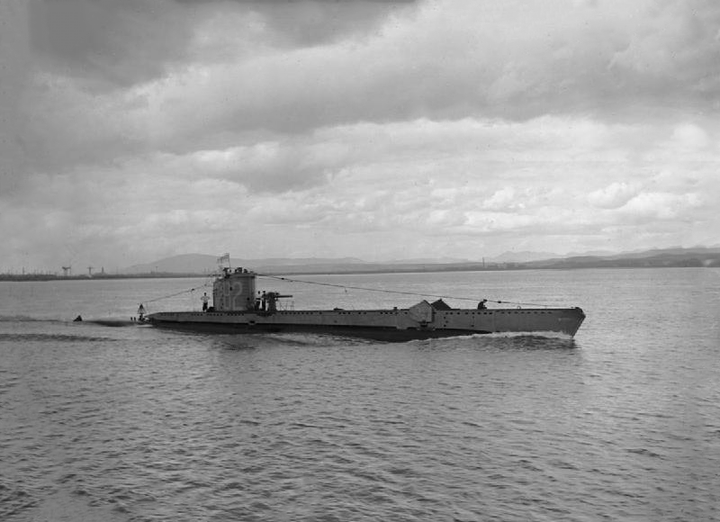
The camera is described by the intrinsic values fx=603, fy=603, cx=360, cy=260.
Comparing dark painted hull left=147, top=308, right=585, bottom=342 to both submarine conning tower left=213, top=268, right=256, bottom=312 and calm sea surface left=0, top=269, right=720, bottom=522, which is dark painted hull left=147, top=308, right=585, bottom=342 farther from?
calm sea surface left=0, top=269, right=720, bottom=522

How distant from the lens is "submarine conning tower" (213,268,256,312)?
68938mm

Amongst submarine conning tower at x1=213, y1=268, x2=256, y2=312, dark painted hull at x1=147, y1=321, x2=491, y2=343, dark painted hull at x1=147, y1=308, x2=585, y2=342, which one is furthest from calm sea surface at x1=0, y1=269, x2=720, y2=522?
submarine conning tower at x1=213, y1=268, x2=256, y2=312

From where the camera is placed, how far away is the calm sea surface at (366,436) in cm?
1930

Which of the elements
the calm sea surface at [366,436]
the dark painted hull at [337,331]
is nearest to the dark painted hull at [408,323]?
the dark painted hull at [337,331]

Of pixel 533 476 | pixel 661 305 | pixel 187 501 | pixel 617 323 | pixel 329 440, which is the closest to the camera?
pixel 187 501

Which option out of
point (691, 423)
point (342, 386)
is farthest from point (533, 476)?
point (342, 386)

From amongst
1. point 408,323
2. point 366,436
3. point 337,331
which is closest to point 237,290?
point 337,331

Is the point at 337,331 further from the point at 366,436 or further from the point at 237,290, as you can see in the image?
the point at 366,436

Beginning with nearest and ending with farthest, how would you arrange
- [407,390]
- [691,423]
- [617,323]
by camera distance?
[691,423] < [407,390] < [617,323]

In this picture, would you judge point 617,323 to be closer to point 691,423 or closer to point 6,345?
point 691,423

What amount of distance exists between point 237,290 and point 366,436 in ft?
149

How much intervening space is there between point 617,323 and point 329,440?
61.3m

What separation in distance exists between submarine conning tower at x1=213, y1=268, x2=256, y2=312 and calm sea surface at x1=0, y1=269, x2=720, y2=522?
18.0 m

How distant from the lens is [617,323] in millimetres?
76812
